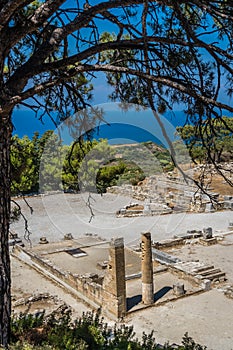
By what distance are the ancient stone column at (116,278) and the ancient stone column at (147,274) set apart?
802 mm

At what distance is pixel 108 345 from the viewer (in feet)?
15.8

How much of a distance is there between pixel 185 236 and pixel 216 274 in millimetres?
4452

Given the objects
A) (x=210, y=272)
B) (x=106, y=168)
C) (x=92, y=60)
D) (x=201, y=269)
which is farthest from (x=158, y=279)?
(x=106, y=168)

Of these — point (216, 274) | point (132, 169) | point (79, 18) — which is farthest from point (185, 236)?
point (132, 169)

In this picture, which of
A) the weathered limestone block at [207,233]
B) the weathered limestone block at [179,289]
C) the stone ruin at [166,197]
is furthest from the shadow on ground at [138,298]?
the stone ruin at [166,197]

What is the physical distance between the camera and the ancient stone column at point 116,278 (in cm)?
952

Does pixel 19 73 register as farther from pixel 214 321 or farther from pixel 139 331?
pixel 214 321

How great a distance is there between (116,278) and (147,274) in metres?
1.22

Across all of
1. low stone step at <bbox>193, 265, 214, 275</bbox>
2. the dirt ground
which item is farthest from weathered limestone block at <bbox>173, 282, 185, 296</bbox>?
low stone step at <bbox>193, 265, 214, 275</bbox>

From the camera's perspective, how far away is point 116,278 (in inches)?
380

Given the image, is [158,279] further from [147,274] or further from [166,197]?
[166,197]

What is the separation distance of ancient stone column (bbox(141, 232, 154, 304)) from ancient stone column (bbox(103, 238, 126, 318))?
802mm

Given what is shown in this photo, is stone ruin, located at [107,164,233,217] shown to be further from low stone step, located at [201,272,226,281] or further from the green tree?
the green tree

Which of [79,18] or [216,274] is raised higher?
[79,18]
